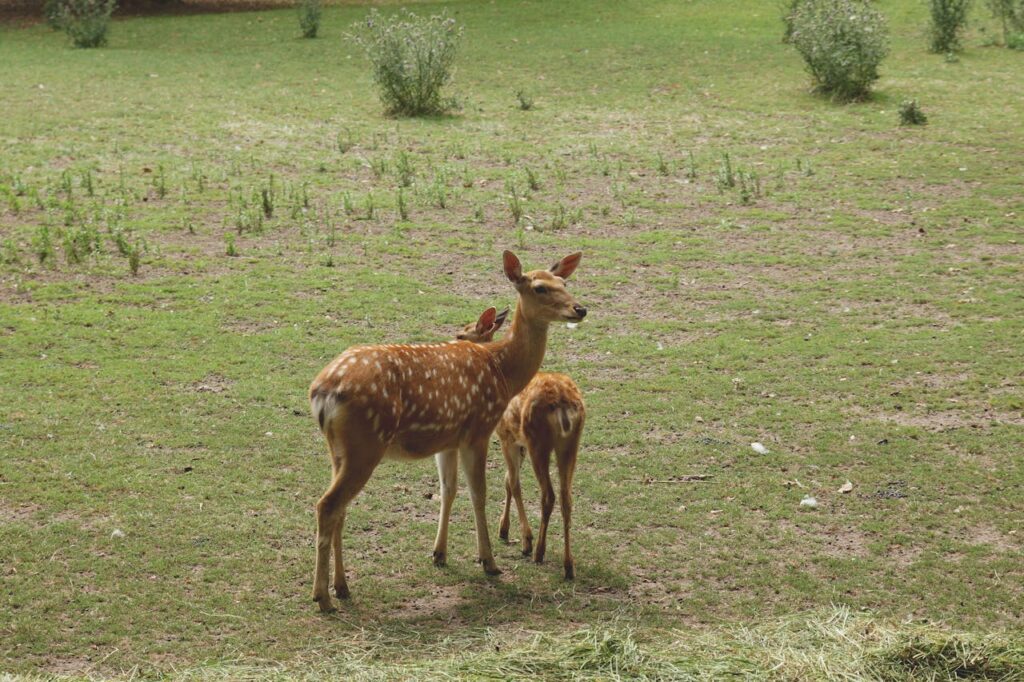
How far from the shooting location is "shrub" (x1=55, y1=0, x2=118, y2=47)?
2341 cm

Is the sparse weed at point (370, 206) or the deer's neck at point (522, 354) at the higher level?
the deer's neck at point (522, 354)

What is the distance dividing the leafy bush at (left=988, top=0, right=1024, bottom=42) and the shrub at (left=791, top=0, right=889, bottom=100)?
4842mm

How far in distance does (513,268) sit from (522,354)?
1.76ft

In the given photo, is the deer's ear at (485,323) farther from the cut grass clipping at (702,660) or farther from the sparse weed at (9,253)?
the sparse weed at (9,253)

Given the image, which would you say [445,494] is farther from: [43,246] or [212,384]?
[43,246]

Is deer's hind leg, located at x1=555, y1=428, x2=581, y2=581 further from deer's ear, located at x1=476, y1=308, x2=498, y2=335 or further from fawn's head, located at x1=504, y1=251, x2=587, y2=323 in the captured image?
deer's ear, located at x1=476, y1=308, x2=498, y2=335

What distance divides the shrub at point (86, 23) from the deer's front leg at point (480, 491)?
18288 mm

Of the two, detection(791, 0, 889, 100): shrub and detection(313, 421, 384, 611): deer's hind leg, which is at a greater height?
detection(791, 0, 889, 100): shrub

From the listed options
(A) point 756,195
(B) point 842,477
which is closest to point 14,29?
(A) point 756,195

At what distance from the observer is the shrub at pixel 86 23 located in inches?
922

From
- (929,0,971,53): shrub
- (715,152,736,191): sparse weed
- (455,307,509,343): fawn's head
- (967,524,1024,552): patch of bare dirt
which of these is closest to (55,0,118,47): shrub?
(715,152,736,191): sparse weed

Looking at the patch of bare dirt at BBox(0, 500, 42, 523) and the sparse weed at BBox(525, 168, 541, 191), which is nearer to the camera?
the patch of bare dirt at BBox(0, 500, 42, 523)

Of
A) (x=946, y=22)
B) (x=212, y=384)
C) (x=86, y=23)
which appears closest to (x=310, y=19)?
(x=86, y=23)

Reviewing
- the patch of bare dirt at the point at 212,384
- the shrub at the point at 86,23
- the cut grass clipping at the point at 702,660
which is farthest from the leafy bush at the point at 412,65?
the cut grass clipping at the point at 702,660
